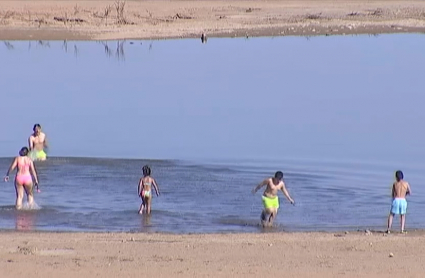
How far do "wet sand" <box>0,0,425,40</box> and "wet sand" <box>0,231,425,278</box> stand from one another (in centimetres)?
2752

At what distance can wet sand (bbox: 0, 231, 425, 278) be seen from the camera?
41.5 feet

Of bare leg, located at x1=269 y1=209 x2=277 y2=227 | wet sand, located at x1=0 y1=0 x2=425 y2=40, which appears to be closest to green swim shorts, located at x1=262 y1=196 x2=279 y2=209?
bare leg, located at x1=269 y1=209 x2=277 y2=227

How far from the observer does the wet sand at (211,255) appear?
12664 mm

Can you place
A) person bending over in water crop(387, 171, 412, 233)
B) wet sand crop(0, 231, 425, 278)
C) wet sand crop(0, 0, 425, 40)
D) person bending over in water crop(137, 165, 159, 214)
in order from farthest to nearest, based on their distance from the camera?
wet sand crop(0, 0, 425, 40), person bending over in water crop(137, 165, 159, 214), person bending over in water crop(387, 171, 412, 233), wet sand crop(0, 231, 425, 278)

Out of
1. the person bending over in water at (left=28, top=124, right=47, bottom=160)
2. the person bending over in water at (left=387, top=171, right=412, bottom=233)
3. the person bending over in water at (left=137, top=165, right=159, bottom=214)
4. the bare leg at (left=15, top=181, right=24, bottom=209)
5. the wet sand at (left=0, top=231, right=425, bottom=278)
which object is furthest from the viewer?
the person bending over in water at (left=28, top=124, right=47, bottom=160)

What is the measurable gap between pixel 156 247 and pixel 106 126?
38.8 ft

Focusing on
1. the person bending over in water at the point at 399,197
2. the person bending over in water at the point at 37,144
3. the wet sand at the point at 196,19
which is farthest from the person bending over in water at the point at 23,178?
the wet sand at the point at 196,19

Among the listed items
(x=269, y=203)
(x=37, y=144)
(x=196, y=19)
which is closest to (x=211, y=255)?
(x=269, y=203)

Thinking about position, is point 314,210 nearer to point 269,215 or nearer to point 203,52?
point 269,215

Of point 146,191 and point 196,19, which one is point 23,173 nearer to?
point 146,191

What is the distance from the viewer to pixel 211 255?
13914mm

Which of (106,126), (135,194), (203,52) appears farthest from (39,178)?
(203,52)

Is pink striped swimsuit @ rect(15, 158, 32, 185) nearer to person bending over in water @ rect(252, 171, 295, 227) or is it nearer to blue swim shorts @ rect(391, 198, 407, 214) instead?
person bending over in water @ rect(252, 171, 295, 227)

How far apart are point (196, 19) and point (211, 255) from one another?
32.7 meters
